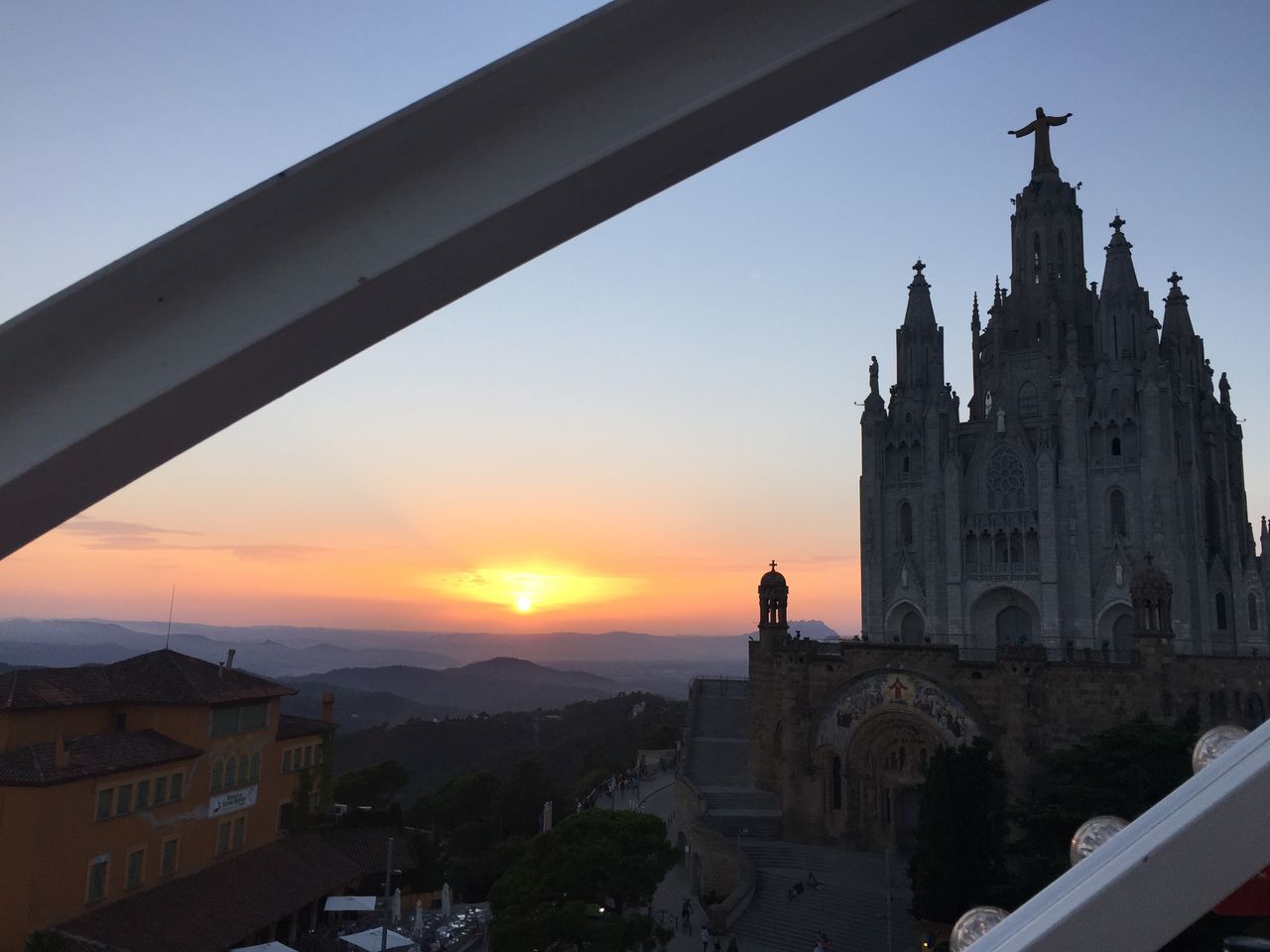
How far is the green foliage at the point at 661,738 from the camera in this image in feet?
162

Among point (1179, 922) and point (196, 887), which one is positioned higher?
point (1179, 922)

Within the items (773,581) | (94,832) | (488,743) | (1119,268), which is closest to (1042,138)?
(1119,268)

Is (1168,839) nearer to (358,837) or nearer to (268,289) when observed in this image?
(268,289)

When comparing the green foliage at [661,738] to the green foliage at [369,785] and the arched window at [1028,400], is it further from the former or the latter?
the arched window at [1028,400]

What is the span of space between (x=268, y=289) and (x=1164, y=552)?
35133 millimetres

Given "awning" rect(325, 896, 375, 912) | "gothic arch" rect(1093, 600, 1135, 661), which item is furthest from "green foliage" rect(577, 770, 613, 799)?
"gothic arch" rect(1093, 600, 1135, 661)

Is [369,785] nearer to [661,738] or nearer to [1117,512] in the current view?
[661,738]

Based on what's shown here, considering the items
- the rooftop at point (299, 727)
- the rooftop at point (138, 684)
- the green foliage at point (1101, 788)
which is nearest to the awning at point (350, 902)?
the rooftop at point (138, 684)

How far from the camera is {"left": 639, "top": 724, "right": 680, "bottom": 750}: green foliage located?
49.2 meters

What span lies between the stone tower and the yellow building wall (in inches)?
935

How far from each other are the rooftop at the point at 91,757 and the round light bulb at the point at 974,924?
19.1 metres

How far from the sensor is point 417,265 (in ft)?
6.31

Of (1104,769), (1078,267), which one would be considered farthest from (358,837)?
(1078,267)

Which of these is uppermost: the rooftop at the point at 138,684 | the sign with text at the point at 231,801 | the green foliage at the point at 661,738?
the rooftop at the point at 138,684
